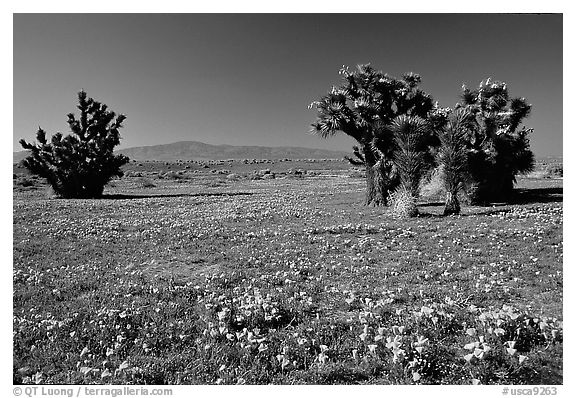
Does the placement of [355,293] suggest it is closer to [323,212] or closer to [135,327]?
[135,327]

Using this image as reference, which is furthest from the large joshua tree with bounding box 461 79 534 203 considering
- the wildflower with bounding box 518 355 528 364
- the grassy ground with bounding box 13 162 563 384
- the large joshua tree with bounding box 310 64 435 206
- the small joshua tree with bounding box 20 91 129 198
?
the small joshua tree with bounding box 20 91 129 198

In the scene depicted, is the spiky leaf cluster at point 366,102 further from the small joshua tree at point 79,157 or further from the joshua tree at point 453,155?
the small joshua tree at point 79,157

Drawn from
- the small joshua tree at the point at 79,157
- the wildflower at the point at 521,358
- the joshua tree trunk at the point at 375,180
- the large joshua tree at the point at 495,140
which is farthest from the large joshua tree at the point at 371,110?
the small joshua tree at the point at 79,157

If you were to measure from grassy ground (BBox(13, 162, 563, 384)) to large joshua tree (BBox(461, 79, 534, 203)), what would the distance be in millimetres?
9462

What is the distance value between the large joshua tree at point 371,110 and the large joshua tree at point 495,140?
3.38 m

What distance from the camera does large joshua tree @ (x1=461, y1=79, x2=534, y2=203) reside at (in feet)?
79.6

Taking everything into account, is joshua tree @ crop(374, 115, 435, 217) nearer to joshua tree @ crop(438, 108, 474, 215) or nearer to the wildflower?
joshua tree @ crop(438, 108, 474, 215)

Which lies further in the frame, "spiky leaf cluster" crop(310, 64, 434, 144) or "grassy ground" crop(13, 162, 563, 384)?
"spiky leaf cluster" crop(310, 64, 434, 144)

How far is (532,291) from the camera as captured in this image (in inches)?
316

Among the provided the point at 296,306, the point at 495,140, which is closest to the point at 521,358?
the point at 296,306
